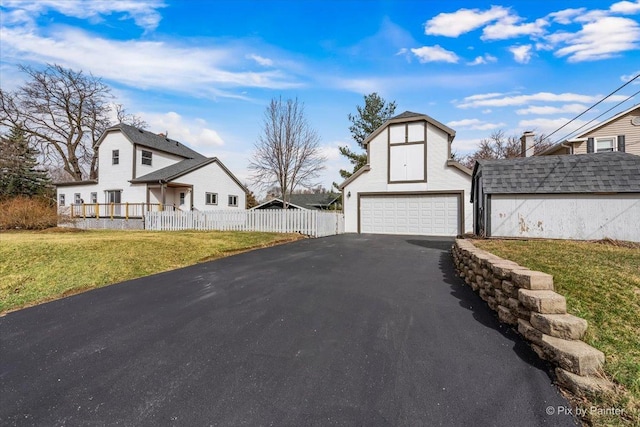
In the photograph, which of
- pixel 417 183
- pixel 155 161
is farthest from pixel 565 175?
pixel 155 161

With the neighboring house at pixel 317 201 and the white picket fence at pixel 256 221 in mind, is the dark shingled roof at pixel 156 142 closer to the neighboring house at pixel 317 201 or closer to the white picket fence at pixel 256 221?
the white picket fence at pixel 256 221

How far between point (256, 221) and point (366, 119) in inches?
777

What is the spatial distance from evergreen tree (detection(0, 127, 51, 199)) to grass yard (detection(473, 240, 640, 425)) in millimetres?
33573

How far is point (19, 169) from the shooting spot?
24.5 m

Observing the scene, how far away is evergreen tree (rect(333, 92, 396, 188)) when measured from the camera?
94.2 ft

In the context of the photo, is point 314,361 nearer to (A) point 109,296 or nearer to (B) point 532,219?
(A) point 109,296

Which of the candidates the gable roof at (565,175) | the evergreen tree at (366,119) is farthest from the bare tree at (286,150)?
the gable roof at (565,175)

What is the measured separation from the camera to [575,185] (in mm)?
9141

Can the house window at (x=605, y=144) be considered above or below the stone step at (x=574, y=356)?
above

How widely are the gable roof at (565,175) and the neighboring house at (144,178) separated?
18.8m

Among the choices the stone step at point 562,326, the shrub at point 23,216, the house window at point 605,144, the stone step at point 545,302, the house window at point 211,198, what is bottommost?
the stone step at point 562,326

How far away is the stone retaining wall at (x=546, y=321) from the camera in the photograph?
2.20 meters

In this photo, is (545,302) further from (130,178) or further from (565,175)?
(130,178)

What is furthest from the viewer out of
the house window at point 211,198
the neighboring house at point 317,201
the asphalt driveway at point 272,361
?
the neighboring house at point 317,201
